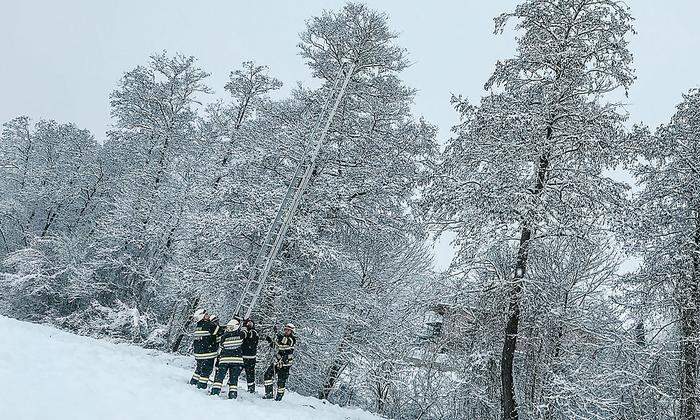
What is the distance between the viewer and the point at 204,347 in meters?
11.4

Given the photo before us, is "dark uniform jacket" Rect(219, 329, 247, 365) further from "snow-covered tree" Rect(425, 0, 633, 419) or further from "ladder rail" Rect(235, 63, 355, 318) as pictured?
"snow-covered tree" Rect(425, 0, 633, 419)

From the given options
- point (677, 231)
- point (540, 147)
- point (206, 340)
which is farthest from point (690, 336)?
point (206, 340)

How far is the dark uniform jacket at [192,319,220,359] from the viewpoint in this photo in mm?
11266

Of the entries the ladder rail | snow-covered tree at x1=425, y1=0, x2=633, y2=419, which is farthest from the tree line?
the ladder rail

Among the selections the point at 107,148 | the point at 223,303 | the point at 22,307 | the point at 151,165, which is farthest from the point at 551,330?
the point at 107,148

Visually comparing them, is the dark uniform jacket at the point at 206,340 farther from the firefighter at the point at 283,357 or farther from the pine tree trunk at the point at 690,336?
the pine tree trunk at the point at 690,336

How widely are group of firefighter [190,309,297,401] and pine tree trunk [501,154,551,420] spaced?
524 centimetres

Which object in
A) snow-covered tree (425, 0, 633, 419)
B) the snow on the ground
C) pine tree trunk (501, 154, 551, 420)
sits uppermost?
snow-covered tree (425, 0, 633, 419)

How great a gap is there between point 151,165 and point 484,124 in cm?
1661

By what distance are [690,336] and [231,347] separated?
1065 cm

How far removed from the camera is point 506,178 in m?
11.0

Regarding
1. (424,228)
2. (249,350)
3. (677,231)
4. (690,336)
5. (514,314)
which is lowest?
(249,350)

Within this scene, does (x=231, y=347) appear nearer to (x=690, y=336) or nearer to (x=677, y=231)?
(x=690, y=336)

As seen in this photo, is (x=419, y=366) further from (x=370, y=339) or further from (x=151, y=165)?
(x=151, y=165)
